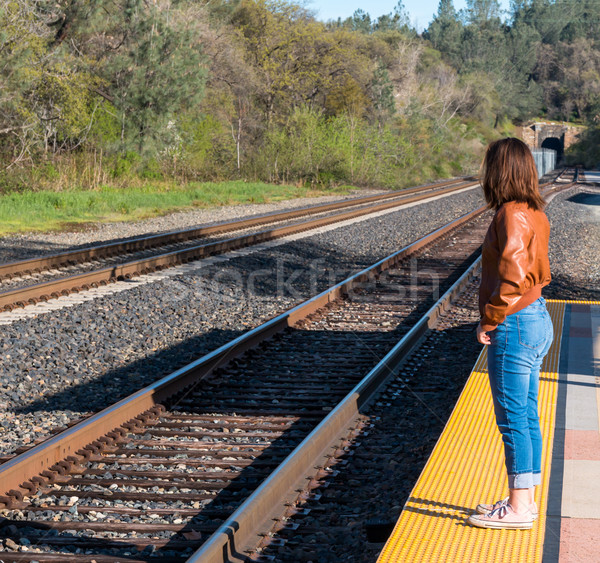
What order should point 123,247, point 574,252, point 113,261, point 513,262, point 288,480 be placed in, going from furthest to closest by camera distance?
1. point 574,252
2. point 123,247
3. point 113,261
4. point 288,480
5. point 513,262

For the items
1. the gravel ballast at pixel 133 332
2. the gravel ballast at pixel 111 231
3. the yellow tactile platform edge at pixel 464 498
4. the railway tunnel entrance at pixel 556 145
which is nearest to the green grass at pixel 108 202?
the gravel ballast at pixel 111 231

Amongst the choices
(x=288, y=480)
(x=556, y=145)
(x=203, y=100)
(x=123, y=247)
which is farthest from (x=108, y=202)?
(x=556, y=145)

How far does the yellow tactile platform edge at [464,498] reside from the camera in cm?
348

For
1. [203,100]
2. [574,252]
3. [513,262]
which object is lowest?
[574,252]

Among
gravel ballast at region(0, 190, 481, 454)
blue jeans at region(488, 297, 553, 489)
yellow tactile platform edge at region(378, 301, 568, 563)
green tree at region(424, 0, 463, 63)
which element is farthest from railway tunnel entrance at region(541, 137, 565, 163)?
blue jeans at region(488, 297, 553, 489)

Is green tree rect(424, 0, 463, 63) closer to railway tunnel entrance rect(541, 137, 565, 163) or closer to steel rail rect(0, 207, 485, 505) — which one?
railway tunnel entrance rect(541, 137, 565, 163)

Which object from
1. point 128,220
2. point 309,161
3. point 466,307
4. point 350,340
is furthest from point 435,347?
point 309,161

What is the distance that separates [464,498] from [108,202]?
2102cm

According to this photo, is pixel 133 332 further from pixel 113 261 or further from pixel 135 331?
pixel 113 261

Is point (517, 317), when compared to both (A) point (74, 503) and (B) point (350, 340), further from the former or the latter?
→ (B) point (350, 340)

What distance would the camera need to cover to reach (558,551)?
342cm

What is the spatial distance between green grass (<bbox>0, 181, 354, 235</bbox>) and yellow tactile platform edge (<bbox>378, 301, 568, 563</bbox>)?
1458 centimetres

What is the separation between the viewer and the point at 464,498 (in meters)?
4.11

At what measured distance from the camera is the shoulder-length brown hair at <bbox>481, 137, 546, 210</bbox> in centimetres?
353
